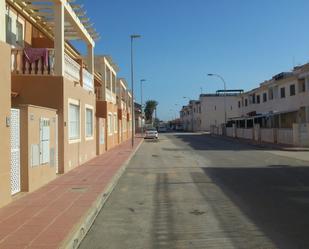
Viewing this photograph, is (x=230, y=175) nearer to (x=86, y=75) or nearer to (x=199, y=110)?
(x=86, y=75)

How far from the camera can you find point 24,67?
1734 centimetres

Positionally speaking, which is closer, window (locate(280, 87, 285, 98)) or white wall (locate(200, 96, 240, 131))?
window (locate(280, 87, 285, 98))

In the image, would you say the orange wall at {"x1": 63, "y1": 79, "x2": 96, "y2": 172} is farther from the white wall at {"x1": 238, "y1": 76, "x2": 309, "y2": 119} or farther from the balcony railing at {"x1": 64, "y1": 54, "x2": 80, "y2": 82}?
the white wall at {"x1": 238, "y1": 76, "x2": 309, "y2": 119}

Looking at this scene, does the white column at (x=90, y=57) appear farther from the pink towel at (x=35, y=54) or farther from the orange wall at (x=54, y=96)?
the pink towel at (x=35, y=54)

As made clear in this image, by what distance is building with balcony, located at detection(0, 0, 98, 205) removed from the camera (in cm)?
1252

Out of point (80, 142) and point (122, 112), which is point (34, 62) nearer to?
point (80, 142)

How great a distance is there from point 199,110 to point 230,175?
10423 centimetres

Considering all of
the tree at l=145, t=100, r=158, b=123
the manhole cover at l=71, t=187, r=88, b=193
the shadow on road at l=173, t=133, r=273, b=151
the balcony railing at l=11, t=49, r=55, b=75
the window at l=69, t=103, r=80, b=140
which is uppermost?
the tree at l=145, t=100, r=158, b=123

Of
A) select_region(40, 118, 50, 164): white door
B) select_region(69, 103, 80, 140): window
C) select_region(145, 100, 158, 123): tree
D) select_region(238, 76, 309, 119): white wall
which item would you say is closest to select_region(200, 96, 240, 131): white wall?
select_region(238, 76, 309, 119): white wall

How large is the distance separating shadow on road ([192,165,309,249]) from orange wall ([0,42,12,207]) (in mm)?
4483

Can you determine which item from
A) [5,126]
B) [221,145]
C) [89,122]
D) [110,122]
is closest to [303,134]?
[221,145]

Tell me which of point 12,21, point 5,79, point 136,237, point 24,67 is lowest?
point 136,237

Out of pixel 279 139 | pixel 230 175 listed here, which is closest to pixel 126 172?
pixel 230 175

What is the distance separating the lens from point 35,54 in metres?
17.3
